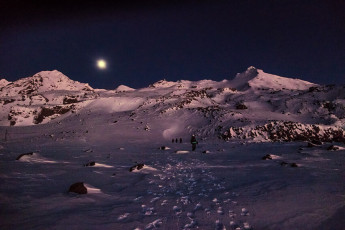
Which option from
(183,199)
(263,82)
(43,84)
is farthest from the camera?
(43,84)

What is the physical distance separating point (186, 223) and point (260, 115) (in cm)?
3160

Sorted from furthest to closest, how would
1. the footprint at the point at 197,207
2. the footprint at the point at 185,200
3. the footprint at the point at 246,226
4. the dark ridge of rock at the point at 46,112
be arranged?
the dark ridge of rock at the point at 46,112, the footprint at the point at 185,200, the footprint at the point at 197,207, the footprint at the point at 246,226

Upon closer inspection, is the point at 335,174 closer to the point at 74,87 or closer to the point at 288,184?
the point at 288,184

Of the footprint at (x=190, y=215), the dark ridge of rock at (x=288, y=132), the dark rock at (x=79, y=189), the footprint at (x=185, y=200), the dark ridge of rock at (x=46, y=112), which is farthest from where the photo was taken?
the dark ridge of rock at (x=46, y=112)

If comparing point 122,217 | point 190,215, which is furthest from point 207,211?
point 122,217

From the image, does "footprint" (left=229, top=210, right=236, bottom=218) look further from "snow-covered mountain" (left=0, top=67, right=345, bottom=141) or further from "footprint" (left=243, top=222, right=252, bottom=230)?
"snow-covered mountain" (left=0, top=67, right=345, bottom=141)

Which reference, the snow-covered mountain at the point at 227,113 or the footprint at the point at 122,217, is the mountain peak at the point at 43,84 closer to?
the snow-covered mountain at the point at 227,113

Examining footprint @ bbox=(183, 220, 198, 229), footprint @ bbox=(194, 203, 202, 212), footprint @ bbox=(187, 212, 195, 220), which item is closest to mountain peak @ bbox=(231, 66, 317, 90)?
footprint @ bbox=(194, 203, 202, 212)

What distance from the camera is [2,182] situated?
8.17 metres

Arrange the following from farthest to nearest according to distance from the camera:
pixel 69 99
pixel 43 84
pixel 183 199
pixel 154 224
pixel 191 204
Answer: pixel 43 84, pixel 69 99, pixel 183 199, pixel 191 204, pixel 154 224

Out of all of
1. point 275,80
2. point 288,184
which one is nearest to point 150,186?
point 288,184

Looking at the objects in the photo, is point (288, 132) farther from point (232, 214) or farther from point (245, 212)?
point (232, 214)

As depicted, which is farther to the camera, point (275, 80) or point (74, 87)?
point (74, 87)

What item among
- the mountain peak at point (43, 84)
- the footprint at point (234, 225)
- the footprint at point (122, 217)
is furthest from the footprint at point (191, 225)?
the mountain peak at point (43, 84)
